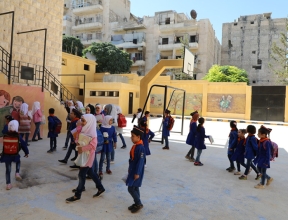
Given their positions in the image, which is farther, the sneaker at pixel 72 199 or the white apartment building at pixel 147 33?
the white apartment building at pixel 147 33

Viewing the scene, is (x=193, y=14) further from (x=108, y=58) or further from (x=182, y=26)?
(x=108, y=58)

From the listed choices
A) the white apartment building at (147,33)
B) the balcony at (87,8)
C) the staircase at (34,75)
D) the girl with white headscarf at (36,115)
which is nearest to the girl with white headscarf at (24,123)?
the girl with white headscarf at (36,115)

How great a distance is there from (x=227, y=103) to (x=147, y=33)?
24.6 meters

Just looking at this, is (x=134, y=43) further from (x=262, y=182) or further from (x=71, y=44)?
(x=262, y=182)

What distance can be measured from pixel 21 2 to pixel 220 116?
20.2m

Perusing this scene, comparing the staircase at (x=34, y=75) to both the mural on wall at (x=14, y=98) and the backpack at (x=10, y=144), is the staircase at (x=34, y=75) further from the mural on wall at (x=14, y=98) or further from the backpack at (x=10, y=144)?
the backpack at (x=10, y=144)

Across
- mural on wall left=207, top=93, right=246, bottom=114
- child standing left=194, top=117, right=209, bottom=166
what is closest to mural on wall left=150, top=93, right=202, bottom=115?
mural on wall left=207, top=93, right=246, bottom=114

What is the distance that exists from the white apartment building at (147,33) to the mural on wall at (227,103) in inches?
641

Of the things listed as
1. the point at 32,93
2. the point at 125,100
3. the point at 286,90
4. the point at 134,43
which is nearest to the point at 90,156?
the point at 32,93

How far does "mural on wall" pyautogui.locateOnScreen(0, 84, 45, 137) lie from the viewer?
9008 mm

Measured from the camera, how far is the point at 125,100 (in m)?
25.9

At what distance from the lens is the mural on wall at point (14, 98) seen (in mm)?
9008

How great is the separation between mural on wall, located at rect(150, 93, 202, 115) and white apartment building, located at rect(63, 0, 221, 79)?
593 inches

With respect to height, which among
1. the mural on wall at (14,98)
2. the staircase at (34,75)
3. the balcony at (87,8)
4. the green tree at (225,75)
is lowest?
the mural on wall at (14,98)
